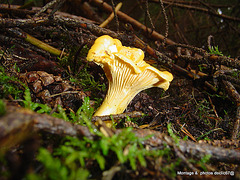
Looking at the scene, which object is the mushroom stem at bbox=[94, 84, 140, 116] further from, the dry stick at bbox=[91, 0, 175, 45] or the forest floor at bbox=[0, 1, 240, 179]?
the dry stick at bbox=[91, 0, 175, 45]

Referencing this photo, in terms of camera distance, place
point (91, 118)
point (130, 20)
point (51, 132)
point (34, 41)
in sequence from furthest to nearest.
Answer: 1. point (130, 20)
2. point (34, 41)
3. point (91, 118)
4. point (51, 132)

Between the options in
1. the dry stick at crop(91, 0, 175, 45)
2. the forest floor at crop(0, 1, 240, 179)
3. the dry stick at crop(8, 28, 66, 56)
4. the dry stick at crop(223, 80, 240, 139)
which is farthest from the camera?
the dry stick at crop(91, 0, 175, 45)

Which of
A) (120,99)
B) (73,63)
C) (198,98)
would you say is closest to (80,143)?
(120,99)

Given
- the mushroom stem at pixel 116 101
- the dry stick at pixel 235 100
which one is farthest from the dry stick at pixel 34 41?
the dry stick at pixel 235 100

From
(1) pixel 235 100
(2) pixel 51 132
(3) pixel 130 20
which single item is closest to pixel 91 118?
(2) pixel 51 132

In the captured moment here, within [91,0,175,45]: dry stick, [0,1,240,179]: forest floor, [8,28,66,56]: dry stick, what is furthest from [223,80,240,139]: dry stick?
[8,28,66,56]: dry stick

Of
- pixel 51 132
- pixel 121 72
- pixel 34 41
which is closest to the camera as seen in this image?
pixel 51 132

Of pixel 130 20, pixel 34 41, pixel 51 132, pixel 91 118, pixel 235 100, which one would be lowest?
pixel 91 118

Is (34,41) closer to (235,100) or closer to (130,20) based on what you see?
(130,20)
